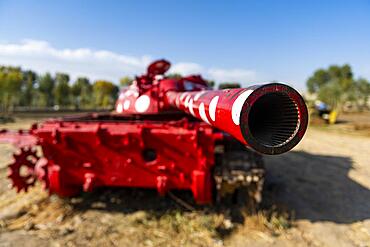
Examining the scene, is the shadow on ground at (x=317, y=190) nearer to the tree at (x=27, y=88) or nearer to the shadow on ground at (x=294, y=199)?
the shadow on ground at (x=294, y=199)

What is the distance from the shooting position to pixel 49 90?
41438 mm

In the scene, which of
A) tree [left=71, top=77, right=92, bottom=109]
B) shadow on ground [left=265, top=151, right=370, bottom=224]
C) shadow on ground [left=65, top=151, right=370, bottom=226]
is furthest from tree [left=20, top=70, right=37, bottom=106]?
shadow on ground [left=265, top=151, right=370, bottom=224]

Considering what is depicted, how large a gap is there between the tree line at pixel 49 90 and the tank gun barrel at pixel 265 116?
30.1 metres

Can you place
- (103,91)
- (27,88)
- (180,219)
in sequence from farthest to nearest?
(103,91)
(27,88)
(180,219)

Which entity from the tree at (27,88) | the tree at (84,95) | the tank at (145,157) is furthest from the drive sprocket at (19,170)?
the tree at (84,95)

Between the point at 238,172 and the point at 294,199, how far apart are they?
206cm

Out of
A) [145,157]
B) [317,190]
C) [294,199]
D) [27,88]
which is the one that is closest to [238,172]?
[145,157]

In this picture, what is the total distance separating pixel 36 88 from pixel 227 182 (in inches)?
1741

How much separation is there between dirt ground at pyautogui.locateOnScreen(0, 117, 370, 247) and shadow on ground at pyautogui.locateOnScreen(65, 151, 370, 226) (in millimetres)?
16

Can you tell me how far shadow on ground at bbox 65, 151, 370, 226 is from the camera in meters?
4.36

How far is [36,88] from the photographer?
134 ft

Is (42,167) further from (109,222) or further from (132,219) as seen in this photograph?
(132,219)

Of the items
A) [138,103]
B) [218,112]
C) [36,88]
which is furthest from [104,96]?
[218,112]

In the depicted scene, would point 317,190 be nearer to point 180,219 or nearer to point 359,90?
point 180,219
